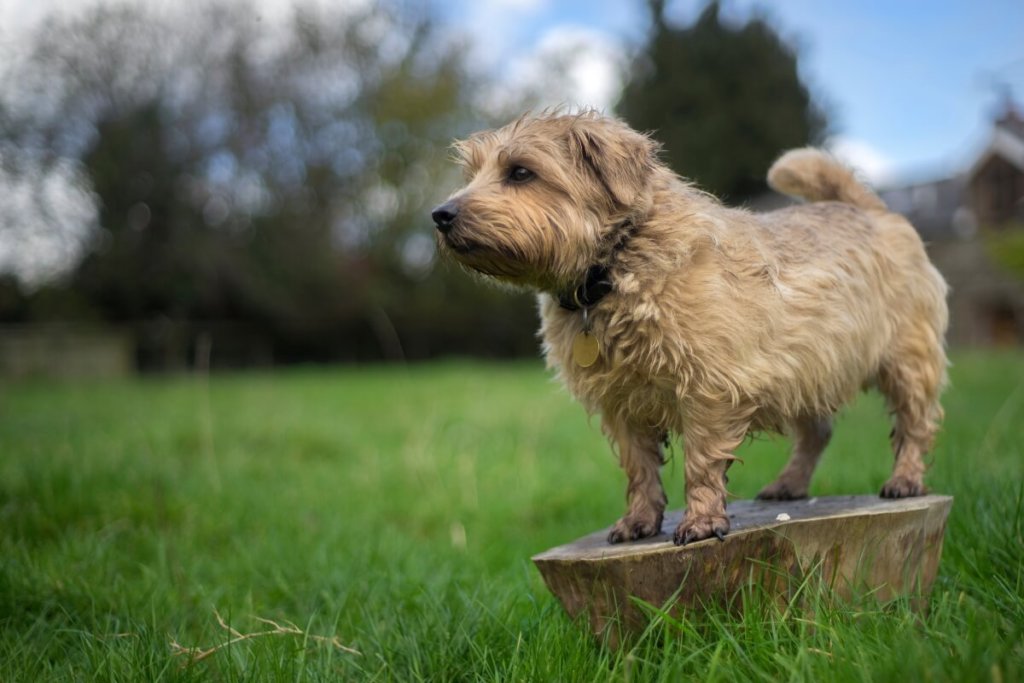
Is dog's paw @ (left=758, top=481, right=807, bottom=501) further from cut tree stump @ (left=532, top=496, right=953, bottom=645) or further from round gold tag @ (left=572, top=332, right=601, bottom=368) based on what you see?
round gold tag @ (left=572, top=332, right=601, bottom=368)

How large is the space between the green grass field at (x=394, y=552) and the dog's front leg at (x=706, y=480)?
32cm

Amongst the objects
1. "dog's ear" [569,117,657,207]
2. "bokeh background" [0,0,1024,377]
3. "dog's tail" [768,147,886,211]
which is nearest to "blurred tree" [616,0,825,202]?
"bokeh background" [0,0,1024,377]

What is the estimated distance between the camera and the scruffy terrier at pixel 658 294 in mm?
3256

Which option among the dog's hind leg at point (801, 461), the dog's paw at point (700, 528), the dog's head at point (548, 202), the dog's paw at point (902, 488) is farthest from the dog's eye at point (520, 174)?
the dog's paw at point (902, 488)

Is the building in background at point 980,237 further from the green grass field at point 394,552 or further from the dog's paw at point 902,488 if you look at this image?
the dog's paw at point 902,488

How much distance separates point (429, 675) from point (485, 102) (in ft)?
92.2

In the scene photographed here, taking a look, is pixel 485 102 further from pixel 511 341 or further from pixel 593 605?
pixel 593 605

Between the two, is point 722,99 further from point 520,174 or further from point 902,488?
point 520,174

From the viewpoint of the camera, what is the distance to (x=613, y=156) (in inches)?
131

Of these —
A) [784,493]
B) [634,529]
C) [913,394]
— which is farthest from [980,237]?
[634,529]

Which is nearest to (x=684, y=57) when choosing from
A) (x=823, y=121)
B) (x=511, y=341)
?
(x=823, y=121)

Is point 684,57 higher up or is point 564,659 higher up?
point 684,57

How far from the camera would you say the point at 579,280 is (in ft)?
11.1

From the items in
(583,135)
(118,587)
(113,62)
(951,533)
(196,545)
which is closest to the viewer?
(583,135)
